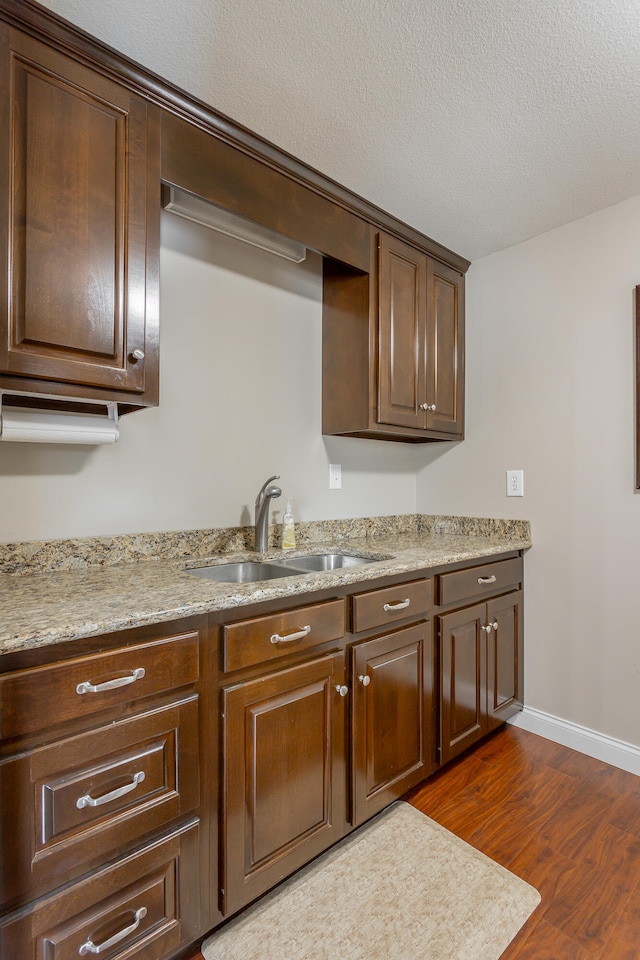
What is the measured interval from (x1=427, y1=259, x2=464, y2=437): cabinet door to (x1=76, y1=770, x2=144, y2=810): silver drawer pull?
190 cm

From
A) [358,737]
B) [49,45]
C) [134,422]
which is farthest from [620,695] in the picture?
[49,45]

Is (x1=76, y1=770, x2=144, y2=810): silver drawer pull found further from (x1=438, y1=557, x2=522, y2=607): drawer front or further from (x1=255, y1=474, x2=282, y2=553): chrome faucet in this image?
(x1=438, y1=557, x2=522, y2=607): drawer front

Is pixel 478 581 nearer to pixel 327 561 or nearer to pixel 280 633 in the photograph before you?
pixel 327 561

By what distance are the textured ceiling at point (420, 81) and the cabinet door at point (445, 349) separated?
522mm

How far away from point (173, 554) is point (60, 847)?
38.0 inches

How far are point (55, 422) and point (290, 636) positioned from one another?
92 centimetres

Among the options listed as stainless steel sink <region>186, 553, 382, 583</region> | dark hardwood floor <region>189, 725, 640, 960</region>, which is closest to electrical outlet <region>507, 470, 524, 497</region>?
stainless steel sink <region>186, 553, 382, 583</region>

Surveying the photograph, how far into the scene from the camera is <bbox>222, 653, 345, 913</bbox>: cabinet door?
1.27m

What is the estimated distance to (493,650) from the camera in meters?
2.23

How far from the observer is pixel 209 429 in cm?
197

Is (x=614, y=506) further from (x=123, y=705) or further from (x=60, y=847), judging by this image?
(x=60, y=847)

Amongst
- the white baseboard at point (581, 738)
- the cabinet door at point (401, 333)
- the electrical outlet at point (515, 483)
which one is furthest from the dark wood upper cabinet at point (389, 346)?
the white baseboard at point (581, 738)

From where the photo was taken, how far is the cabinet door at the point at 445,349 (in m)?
2.47

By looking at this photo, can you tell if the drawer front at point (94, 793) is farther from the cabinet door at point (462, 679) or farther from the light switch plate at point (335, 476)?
the light switch plate at point (335, 476)
